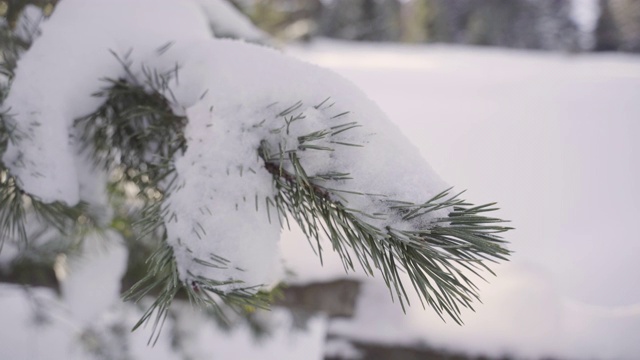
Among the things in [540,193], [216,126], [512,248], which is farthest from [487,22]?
[216,126]

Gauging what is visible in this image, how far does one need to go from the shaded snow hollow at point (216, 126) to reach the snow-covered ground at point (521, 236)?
0.82 metres

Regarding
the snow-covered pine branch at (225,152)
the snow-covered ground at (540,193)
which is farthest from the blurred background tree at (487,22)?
the snow-covered pine branch at (225,152)

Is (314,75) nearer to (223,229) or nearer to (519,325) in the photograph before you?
(223,229)

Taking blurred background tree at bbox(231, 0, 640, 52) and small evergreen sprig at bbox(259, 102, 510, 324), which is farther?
blurred background tree at bbox(231, 0, 640, 52)

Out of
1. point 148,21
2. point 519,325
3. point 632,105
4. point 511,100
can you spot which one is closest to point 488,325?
point 519,325

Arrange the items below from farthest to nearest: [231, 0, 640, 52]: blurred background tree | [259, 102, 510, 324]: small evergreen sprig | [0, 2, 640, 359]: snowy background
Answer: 1. [231, 0, 640, 52]: blurred background tree
2. [0, 2, 640, 359]: snowy background
3. [259, 102, 510, 324]: small evergreen sprig

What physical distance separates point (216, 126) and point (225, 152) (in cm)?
4

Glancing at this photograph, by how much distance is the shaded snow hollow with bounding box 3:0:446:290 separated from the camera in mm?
541

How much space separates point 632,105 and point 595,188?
164 cm

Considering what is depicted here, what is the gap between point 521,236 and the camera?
2648mm

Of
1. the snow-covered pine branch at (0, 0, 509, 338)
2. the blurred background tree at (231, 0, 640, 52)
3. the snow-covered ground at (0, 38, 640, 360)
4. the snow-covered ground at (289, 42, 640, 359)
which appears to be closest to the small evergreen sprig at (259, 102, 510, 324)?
the snow-covered pine branch at (0, 0, 509, 338)

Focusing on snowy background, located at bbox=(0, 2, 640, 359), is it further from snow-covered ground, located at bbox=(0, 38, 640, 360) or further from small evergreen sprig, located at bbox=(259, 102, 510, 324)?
small evergreen sprig, located at bbox=(259, 102, 510, 324)

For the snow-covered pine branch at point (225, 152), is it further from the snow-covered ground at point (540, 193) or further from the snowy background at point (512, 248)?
the snow-covered ground at point (540, 193)

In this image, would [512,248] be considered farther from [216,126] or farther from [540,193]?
[216,126]
